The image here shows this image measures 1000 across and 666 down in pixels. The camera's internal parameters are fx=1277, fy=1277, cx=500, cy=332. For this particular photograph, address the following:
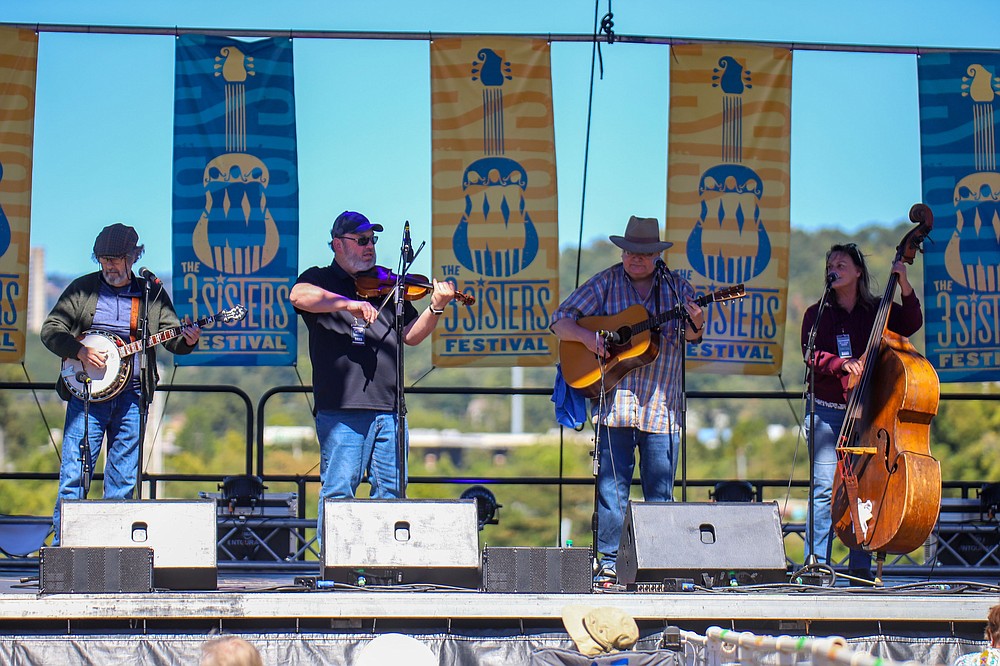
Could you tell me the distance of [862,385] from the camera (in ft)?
20.1

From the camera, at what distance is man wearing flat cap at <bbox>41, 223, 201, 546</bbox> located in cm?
655

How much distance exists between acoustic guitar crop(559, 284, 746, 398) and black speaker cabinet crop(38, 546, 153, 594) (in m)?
2.47

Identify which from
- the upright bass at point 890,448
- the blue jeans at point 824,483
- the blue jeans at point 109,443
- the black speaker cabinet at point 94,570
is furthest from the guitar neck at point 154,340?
the upright bass at point 890,448

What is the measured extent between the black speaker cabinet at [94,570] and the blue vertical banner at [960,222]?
5249 mm

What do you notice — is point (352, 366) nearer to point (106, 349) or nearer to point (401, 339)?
point (401, 339)

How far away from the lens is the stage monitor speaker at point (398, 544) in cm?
557

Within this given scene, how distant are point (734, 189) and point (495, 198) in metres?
1.56

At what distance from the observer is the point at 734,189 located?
834 cm

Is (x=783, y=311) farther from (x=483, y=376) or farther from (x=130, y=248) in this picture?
(x=483, y=376)

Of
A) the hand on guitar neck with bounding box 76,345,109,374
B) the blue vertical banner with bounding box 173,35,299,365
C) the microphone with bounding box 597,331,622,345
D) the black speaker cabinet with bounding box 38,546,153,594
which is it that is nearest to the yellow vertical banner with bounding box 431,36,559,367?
the blue vertical banner with bounding box 173,35,299,365

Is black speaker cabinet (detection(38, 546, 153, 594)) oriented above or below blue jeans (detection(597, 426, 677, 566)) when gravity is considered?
below

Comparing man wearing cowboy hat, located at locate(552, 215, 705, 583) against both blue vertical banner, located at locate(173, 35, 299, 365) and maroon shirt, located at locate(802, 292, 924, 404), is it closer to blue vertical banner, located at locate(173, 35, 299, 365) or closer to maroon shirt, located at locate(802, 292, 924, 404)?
maroon shirt, located at locate(802, 292, 924, 404)

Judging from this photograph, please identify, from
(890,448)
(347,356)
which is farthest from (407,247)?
(890,448)

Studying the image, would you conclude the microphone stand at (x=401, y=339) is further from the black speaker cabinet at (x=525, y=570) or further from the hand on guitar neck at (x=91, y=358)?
the hand on guitar neck at (x=91, y=358)
